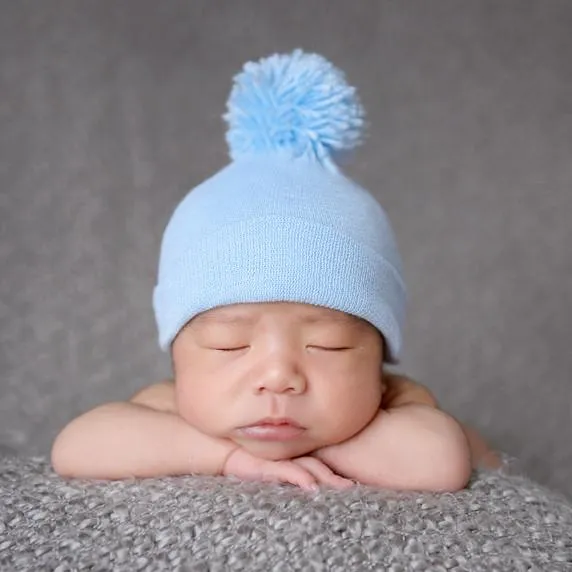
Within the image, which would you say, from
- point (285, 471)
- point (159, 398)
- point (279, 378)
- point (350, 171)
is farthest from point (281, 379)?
point (350, 171)

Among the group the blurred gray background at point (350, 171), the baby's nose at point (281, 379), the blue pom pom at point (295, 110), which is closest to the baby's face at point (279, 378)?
the baby's nose at point (281, 379)

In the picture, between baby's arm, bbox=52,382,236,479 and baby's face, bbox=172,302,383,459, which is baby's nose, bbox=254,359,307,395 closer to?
baby's face, bbox=172,302,383,459

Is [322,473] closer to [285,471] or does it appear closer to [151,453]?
[285,471]

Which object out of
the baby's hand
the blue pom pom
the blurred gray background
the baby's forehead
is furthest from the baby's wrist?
the blurred gray background

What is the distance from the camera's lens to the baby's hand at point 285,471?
1205mm

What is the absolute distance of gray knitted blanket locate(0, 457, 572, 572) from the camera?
1002mm

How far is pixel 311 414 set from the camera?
1.21 meters

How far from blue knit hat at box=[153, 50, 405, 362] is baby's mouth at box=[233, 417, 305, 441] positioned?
13cm

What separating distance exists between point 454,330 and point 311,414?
1046 millimetres

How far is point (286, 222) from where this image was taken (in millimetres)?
1277

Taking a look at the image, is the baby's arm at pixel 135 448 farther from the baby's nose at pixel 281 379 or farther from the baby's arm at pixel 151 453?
the baby's nose at pixel 281 379

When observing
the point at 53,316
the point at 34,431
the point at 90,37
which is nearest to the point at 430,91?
the point at 90,37

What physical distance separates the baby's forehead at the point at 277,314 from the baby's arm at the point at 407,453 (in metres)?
Answer: 0.13

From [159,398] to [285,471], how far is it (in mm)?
273
